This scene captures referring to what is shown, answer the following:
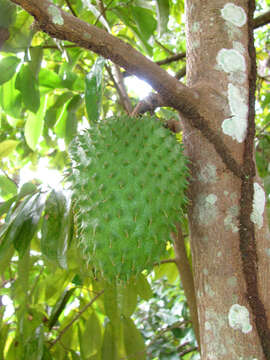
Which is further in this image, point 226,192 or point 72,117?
point 72,117

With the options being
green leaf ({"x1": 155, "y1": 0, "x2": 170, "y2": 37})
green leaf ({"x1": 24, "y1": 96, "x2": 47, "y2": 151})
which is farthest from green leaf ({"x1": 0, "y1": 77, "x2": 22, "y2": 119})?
green leaf ({"x1": 155, "y1": 0, "x2": 170, "y2": 37})

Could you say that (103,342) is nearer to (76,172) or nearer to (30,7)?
(76,172)

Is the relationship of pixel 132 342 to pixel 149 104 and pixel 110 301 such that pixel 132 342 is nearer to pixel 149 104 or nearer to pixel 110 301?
pixel 110 301

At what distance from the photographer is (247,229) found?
969mm

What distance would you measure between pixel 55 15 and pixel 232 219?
649 millimetres

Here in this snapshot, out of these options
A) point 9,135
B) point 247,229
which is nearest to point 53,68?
point 9,135

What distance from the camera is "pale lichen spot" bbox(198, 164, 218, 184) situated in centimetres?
104

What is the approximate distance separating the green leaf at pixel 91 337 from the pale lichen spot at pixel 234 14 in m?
1.49

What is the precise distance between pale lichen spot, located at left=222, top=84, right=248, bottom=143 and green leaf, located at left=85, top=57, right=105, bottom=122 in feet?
1.74

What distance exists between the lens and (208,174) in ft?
3.46

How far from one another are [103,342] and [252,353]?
3.84ft

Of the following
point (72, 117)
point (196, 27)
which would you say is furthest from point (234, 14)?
point (72, 117)

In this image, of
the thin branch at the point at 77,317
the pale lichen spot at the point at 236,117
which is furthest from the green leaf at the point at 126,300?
the pale lichen spot at the point at 236,117

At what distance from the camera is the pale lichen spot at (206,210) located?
1011 mm
